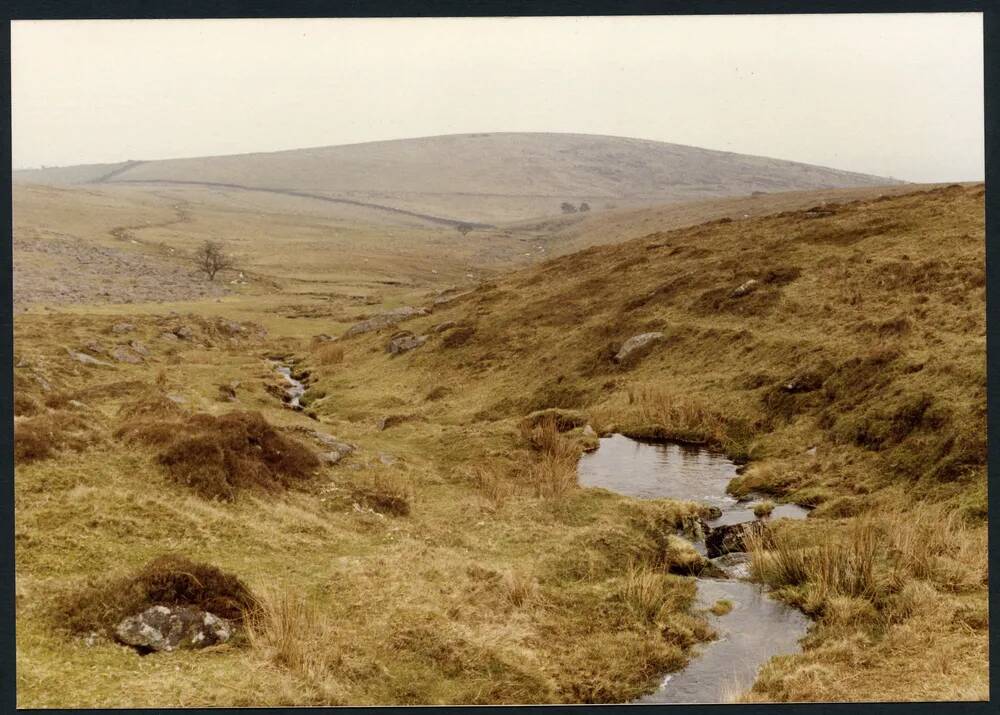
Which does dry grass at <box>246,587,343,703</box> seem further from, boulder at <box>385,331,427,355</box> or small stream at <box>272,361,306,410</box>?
boulder at <box>385,331,427,355</box>

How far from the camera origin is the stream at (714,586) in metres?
12.9

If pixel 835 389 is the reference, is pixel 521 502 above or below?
below

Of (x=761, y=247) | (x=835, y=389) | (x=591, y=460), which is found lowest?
(x=591, y=460)

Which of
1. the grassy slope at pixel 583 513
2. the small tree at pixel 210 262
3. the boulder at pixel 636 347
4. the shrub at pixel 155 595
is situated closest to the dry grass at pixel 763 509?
the grassy slope at pixel 583 513

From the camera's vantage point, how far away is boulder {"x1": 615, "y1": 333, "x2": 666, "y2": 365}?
1350 inches

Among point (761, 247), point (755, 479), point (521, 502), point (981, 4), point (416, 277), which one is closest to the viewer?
point (981, 4)

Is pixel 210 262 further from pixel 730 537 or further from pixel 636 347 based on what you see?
pixel 730 537

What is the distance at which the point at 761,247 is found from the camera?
44312 mm

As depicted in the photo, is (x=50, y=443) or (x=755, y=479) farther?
(x=755, y=479)

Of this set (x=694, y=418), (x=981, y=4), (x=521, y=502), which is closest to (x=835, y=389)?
(x=694, y=418)

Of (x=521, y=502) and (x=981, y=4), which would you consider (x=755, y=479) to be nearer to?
(x=521, y=502)

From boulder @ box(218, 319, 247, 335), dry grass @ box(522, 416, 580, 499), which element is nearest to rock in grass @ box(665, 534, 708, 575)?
dry grass @ box(522, 416, 580, 499)

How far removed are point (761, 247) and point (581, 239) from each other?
107199 mm

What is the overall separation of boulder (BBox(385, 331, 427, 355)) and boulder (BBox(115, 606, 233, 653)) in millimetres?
33343
